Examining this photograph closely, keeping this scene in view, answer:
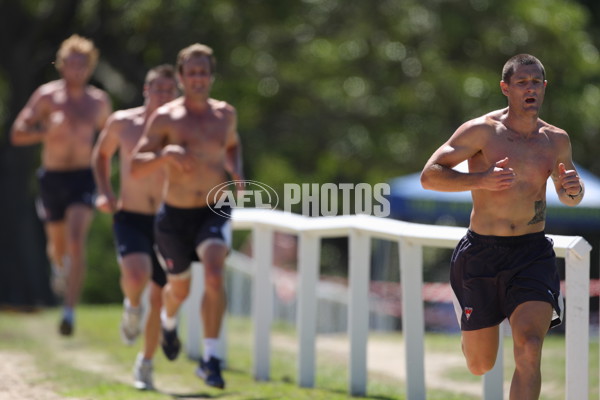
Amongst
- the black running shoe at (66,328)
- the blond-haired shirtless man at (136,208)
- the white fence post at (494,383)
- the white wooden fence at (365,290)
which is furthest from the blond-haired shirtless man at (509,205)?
the black running shoe at (66,328)

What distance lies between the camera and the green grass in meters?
8.14

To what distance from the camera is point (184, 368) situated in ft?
31.6

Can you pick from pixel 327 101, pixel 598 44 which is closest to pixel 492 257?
pixel 327 101

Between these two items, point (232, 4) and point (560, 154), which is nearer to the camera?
point (560, 154)

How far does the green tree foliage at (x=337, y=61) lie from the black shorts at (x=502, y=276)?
11994 mm

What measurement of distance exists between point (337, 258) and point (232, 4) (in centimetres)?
849

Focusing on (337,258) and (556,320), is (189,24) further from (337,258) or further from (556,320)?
(556,320)

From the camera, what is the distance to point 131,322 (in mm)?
9117

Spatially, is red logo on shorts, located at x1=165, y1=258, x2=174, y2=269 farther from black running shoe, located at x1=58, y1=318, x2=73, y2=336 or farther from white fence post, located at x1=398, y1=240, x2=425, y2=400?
black running shoe, located at x1=58, y1=318, x2=73, y2=336

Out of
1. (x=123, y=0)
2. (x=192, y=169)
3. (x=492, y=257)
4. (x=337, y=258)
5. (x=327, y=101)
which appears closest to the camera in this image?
(x=492, y=257)

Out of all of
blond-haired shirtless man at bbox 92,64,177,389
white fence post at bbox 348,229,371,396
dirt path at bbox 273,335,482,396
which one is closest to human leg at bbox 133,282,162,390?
blond-haired shirtless man at bbox 92,64,177,389

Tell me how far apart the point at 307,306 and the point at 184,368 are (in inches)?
62.0

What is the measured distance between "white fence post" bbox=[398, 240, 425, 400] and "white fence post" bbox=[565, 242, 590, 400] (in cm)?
141

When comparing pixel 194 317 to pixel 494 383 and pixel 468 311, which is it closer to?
pixel 494 383
